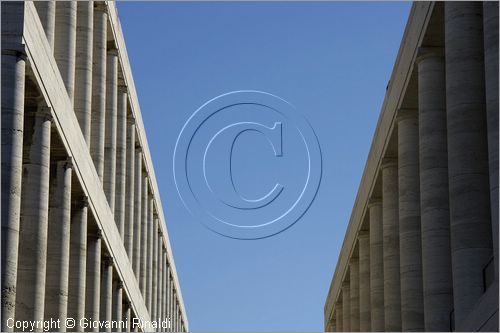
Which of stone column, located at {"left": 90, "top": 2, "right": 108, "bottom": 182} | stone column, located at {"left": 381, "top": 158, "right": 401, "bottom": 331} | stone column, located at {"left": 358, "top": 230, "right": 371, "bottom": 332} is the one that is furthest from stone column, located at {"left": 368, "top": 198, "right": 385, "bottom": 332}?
stone column, located at {"left": 90, "top": 2, "right": 108, "bottom": 182}

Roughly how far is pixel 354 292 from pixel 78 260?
97.3 feet

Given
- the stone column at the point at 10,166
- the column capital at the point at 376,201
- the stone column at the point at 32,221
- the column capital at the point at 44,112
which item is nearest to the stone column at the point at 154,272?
the column capital at the point at 376,201

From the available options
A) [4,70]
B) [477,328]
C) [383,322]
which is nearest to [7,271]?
[4,70]

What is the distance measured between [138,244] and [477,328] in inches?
1488

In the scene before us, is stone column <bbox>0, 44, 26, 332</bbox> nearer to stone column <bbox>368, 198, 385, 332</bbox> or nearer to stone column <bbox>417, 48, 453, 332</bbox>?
stone column <bbox>417, 48, 453, 332</bbox>

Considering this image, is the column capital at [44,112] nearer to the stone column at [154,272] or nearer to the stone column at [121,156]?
the stone column at [121,156]

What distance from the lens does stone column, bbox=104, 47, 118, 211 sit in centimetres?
6191

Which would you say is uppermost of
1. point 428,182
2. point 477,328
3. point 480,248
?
point 428,182

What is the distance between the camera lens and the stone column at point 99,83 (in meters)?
58.3

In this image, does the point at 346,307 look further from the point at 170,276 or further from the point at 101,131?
the point at 101,131

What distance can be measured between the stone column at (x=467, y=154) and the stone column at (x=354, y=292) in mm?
34643

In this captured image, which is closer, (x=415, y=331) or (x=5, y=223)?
(x=5, y=223)

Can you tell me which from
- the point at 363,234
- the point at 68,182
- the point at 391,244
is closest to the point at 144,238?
the point at 363,234

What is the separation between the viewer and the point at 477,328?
3741cm
